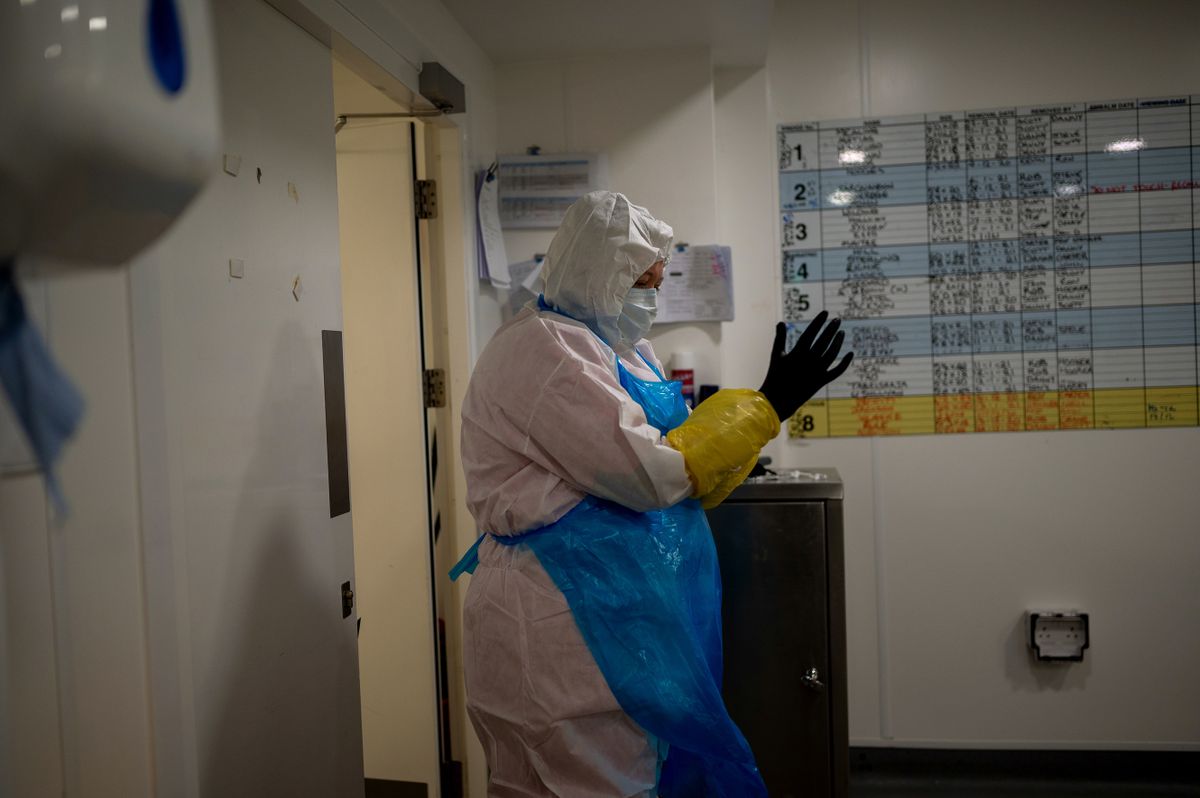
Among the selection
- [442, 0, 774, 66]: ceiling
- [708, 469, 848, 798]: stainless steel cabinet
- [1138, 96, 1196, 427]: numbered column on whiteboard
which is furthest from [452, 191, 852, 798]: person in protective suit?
[1138, 96, 1196, 427]: numbered column on whiteboard

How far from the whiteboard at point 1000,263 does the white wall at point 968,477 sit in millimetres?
79

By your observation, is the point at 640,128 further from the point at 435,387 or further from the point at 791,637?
the point at 791,637

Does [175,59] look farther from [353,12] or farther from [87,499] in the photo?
[353,12]

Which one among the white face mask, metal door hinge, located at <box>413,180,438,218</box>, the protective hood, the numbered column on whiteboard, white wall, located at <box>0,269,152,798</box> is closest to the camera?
white wall, located at <box>0,269,152,798</box>

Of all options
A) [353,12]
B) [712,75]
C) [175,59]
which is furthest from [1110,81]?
[175,59]

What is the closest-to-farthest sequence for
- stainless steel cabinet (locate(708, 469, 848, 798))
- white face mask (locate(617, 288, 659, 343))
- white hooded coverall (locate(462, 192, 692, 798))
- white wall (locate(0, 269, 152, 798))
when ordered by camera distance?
1. white wall (locate(0, 269, 152, 798))
2. white hooded coverall (locate(462, 192, 692, 798))
3. white face mask (locate(617, 288, 659, 343))
4. stainless steel cabinet (locate(708, 469, 848, 798))

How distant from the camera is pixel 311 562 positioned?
4.62 feet

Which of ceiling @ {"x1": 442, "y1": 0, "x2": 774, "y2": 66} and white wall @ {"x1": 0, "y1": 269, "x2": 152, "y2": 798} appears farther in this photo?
ceiling @ {"x1": 442, "y1": 0, "x2": 774, "y2": 66}

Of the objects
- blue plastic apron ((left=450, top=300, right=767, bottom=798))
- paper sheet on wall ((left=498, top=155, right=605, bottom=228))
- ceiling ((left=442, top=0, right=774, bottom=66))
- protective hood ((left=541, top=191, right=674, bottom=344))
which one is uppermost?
ceiling ((left=442, top=0, right=774, bottom=66))

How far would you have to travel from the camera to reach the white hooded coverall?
1.29m

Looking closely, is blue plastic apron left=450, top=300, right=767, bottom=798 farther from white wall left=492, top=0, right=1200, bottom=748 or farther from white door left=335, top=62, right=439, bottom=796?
white wall left=492, top=0, right=1200, bottom=748

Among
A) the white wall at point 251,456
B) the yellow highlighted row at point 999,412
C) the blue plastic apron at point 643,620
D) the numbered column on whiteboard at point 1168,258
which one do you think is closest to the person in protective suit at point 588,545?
the blue plastic apron at point 643,620

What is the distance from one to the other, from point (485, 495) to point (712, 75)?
1633 millimetres

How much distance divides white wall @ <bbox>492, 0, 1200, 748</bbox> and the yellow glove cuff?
97cm
